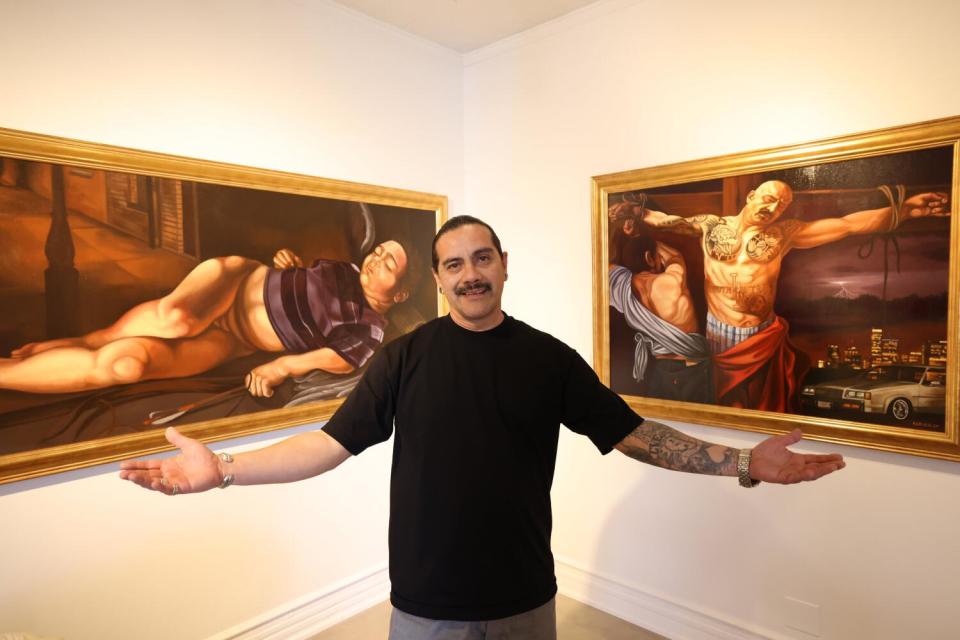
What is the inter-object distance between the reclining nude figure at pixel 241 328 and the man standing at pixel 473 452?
912 millimetres

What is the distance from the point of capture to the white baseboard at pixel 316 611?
260 centimetres

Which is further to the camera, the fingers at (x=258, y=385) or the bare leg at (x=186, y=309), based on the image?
the fingers at (x=258, y=385)

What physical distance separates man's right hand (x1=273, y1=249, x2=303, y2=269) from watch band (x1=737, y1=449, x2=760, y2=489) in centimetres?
199

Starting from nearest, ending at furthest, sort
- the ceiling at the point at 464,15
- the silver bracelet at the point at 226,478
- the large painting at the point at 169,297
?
the silver bracelet at the point at 226,478
the large painting at the point at 169,297
the ceiling at the point at 464,15

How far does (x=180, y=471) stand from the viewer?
4.70ft

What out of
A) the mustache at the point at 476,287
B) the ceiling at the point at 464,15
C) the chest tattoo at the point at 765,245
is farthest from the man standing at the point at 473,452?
the ceiling at the point at 464,15

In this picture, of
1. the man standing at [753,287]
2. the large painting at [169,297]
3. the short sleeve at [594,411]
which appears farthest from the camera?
the man standing at [753,287]

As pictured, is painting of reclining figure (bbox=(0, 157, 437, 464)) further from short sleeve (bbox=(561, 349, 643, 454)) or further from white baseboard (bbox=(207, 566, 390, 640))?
short sleeve (bbox=(561, 349, 643, 454))

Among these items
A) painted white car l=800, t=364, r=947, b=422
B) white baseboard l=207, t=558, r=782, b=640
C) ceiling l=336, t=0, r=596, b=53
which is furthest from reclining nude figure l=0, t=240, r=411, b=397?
painted white car l=800, t=364, r=947, b=422

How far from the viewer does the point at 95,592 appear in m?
2.15

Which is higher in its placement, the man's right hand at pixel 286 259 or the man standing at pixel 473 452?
the man's right hand at pixel 286 259

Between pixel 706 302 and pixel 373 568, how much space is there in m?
2.17

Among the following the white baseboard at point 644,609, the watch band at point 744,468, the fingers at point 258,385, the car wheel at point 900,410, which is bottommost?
the white baseboard at point 644,609

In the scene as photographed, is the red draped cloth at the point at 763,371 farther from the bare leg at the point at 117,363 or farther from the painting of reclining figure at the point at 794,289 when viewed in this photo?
the bare leg at the point at 117,363
